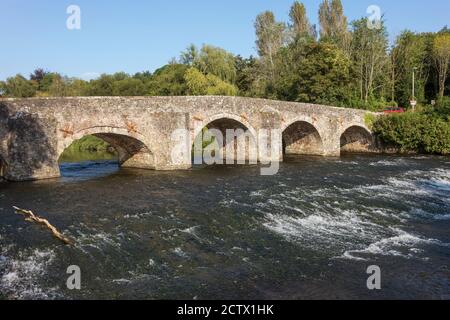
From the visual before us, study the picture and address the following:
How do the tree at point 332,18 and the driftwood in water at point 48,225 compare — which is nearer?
the driftwood in water at point 48,225

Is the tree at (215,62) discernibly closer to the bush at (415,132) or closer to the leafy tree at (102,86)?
the leafy tree at (102,86)

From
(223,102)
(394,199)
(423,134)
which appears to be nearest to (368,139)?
(423,134)

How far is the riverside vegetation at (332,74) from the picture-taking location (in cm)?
3281

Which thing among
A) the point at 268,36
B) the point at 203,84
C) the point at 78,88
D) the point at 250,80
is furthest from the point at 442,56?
the point at 78,88

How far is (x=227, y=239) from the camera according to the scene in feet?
36.3

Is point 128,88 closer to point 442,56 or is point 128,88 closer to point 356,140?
point 356,140

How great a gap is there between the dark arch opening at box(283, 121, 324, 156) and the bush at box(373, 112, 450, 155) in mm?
5963

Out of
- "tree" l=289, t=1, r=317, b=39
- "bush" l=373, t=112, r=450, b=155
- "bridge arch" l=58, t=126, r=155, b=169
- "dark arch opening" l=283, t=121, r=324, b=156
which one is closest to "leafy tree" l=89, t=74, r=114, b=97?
"tree" l=289, t=1, r=317, b=39

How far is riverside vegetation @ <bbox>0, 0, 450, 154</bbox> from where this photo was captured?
32.8 meters

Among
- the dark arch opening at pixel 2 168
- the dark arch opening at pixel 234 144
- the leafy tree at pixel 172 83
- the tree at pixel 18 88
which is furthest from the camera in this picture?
the tree at pixel 18 88

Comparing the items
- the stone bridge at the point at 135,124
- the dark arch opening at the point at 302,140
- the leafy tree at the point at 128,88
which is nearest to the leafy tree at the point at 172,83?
the leafy tree at the point at 128,88

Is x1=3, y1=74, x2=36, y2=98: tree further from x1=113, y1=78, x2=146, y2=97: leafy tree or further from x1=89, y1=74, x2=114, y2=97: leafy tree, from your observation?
x1=113, y1=78, x2=146, y2=97: leafy tree

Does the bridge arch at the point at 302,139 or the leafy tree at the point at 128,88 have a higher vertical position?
the leafy tree at the point at 128,88

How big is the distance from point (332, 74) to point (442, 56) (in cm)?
1286
